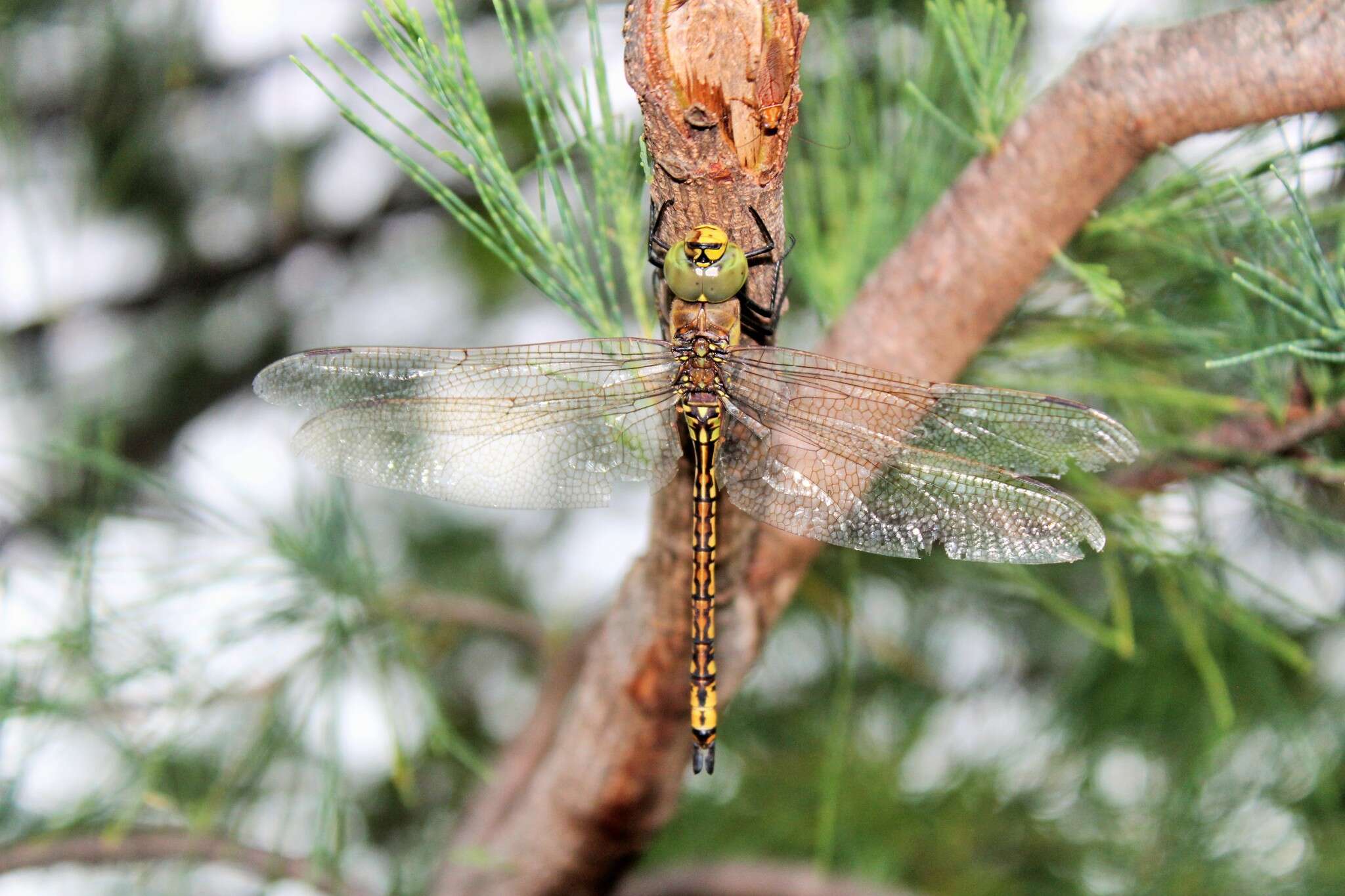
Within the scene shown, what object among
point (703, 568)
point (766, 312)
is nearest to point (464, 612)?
point (703, 568)

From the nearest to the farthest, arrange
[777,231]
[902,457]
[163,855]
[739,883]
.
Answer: [777,231] → [902,457] → [163,855] → [739,883]

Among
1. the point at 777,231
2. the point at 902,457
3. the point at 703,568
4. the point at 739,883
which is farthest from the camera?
the point at 739,883

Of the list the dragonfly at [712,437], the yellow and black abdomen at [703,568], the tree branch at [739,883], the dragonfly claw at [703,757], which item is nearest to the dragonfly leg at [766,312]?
the dragonfly at [712,437]

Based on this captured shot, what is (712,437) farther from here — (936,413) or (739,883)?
(739,883)

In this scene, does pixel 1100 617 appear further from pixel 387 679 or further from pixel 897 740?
pixel 387 679

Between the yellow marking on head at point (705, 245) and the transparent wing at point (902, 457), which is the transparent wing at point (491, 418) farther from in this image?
the yellow marking on head at point (705, 245)

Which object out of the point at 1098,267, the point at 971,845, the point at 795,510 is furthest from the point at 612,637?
the point at 971,845

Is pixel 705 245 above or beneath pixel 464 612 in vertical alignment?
above
